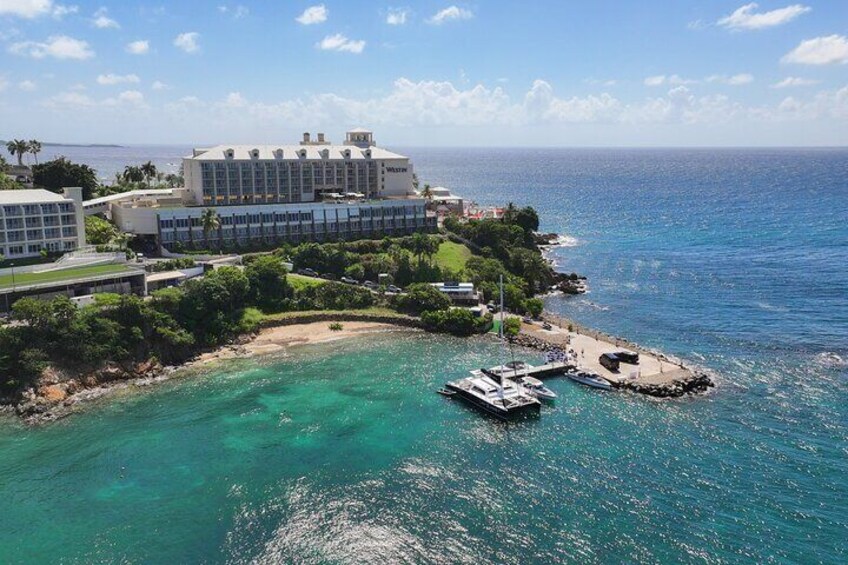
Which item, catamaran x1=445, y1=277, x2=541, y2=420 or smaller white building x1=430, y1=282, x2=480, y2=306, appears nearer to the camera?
catamaran x1=445, y1=277, x2=541, y2=420

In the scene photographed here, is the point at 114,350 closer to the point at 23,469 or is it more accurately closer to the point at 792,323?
the point at 23,469

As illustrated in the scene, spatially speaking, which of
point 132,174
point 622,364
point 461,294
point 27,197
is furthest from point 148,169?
point 622,364

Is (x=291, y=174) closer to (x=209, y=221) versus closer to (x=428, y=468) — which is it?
(x=209, y=221)

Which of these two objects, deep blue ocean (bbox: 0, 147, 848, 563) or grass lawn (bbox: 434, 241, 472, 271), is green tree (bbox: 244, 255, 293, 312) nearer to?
deep blue ocean (bbox: 0, 147, 848, 563)

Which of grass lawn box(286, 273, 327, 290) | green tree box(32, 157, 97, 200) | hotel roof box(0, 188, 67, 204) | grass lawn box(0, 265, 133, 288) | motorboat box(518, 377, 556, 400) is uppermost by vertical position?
green tree box(32, 157, 97, 200)

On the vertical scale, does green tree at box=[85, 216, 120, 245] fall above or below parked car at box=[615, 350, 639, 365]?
above

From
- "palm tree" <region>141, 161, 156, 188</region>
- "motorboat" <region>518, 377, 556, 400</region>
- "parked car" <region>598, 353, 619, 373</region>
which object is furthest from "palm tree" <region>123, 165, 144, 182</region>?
"parked car" <region>598, 353, 619, 373</region>

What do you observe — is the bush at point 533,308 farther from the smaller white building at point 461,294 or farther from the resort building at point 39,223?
the resort building at point 39,223
